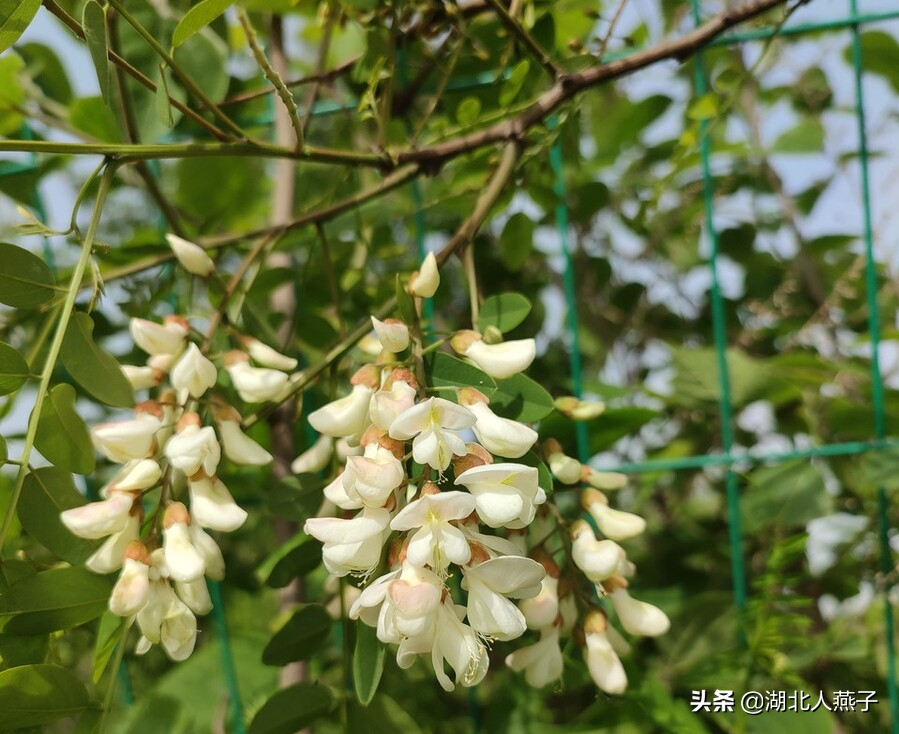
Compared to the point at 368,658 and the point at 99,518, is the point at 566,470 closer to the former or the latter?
the point at 368,658

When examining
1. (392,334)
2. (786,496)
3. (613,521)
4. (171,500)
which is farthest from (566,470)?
(786,496)

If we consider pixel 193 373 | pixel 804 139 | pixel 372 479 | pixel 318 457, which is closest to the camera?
pixel 372 479

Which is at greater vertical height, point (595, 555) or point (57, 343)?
point (57, 343)

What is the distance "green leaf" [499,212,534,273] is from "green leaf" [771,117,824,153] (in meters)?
0.45

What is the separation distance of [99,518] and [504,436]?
9.6 inches

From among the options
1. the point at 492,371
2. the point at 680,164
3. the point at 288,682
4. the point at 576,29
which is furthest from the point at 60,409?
the point at 576,29

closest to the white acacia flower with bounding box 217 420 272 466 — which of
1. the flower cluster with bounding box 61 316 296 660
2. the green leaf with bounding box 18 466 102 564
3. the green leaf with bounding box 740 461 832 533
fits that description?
the flower cluster with bounding box 61 316 296 660

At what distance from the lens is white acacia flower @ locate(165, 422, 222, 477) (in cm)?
49

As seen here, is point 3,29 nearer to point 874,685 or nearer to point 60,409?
point 60,409

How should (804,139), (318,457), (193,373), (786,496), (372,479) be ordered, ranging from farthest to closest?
(804,139) → (786,496) → (318,457) → (193,373) → (372,479)

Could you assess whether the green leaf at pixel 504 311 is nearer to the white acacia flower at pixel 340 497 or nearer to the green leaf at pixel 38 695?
the white acacia flower at pixel 340 497

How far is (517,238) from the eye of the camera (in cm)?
84

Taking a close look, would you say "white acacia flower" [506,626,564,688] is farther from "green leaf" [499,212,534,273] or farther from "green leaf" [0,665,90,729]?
"green leaf" [499,212,534,273]

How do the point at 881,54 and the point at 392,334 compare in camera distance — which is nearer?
the point at 392,334
